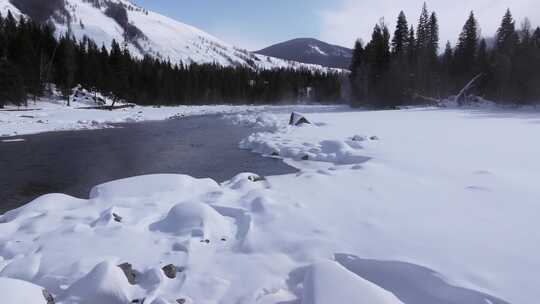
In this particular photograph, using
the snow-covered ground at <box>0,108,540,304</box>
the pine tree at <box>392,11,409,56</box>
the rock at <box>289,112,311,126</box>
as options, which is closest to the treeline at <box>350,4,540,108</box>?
the pine tree at <box>392,11,409,56</box>

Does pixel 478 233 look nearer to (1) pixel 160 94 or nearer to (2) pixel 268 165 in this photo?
(2) pixel 268 165

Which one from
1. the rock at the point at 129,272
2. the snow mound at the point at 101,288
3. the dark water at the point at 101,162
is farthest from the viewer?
the dark water at the point at 101,162

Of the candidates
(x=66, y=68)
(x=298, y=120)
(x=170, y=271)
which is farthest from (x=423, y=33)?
(x=170, y=271)

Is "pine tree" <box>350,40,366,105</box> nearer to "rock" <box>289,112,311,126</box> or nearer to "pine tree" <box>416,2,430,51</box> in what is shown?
"pine tree" <box>416,2,430,51</box>

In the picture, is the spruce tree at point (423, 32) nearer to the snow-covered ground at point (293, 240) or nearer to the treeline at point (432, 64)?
the treeline at point (432, 64)

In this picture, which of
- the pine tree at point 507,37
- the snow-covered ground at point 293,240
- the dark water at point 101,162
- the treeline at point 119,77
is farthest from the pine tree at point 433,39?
the snow-covered ground at point 293,240

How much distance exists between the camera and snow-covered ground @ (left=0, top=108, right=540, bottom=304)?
4676 mm

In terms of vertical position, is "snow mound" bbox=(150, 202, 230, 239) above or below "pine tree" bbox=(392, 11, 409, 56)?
below

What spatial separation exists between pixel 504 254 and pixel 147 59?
303 feet

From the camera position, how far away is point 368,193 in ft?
30.0

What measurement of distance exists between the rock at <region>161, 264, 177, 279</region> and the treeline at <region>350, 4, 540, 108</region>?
59183mm

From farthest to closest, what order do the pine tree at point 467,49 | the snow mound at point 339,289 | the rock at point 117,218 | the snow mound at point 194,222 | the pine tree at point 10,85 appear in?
1. the pine tree at point 467,49
2. the pine tree at point 10,85
3. the rock at point 117,218
4. the snow mound at point 194,222
5. the snow mound at point 339,289

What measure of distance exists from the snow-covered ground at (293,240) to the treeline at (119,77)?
44.7m

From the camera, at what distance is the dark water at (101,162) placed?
12.4 meters
